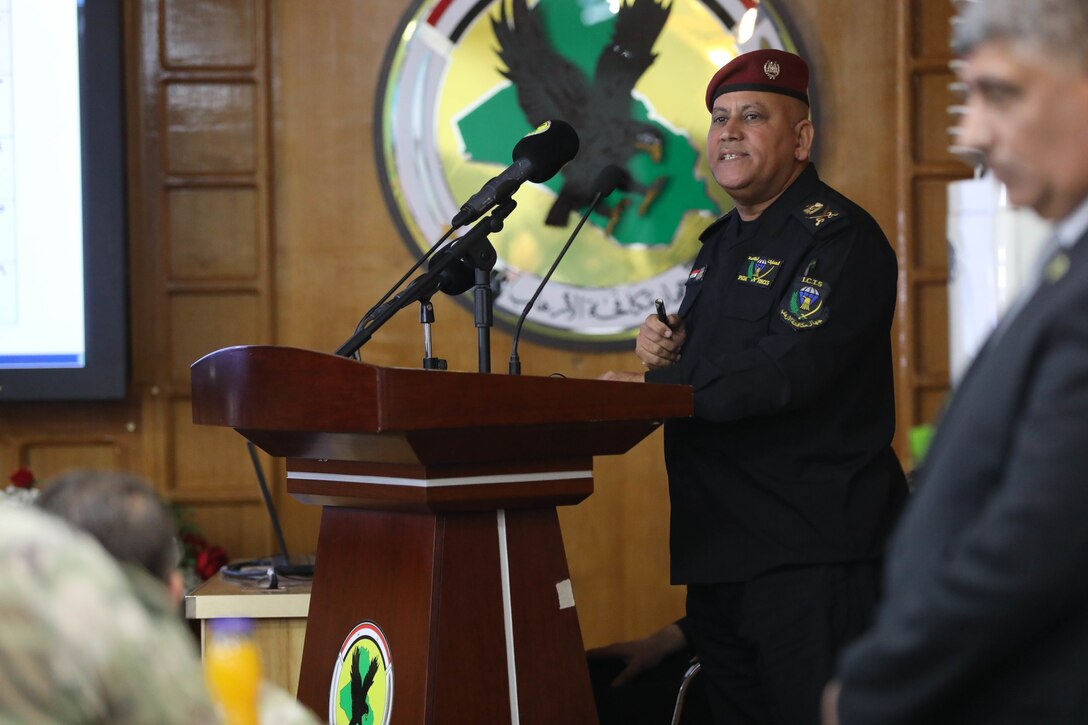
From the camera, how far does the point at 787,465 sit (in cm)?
217

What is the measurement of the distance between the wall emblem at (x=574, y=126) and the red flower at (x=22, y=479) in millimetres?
1258

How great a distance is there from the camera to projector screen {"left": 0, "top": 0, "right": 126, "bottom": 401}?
3449mm

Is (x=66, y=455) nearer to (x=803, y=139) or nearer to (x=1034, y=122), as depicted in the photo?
(x=803, y=139)

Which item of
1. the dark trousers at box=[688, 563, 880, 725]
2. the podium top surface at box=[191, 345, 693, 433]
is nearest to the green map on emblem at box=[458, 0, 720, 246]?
the dark trousers at box=[688, 563, 880, 725]

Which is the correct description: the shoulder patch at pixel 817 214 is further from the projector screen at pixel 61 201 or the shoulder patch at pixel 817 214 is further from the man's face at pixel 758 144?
the projector screen at pixel 61 201

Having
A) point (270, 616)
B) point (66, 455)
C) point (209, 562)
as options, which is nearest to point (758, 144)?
point (270, 616)

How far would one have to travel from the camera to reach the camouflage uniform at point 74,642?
0.85 metres

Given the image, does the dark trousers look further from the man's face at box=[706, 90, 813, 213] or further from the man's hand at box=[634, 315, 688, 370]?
the man's face at box=[706, 90, 813, 213]

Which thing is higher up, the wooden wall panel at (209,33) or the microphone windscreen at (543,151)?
the wooden wall panel at (209,33)

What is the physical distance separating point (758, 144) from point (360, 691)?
1251 millimetres

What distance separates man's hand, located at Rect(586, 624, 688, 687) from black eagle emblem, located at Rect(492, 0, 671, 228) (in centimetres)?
124

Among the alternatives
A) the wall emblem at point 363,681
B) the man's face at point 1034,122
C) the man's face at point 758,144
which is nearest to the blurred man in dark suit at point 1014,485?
the man's face at point 1034,122

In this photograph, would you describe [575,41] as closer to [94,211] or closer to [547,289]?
[547,289]

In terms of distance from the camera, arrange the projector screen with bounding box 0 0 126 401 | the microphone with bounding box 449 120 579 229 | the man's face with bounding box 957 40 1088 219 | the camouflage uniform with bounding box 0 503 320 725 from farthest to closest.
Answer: the projector screen with bounding box 0 0 126 401 < the microphone with bounding box 449 120 579 229 < the man's face with bounding box 957 40 1088 219 < the camouflage uniform with bounding box 0 503 320 725
